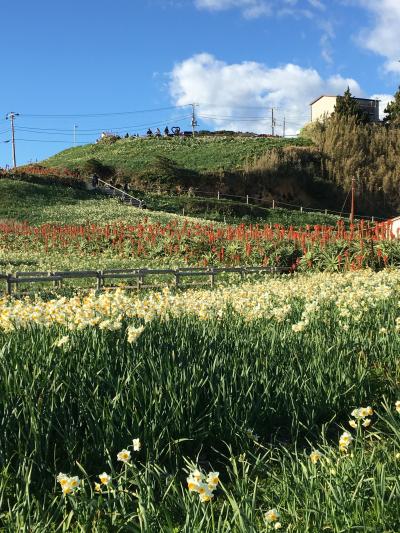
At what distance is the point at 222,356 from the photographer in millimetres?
4121

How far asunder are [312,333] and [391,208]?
5118 centimetres

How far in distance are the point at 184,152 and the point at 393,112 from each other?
24.2 meters

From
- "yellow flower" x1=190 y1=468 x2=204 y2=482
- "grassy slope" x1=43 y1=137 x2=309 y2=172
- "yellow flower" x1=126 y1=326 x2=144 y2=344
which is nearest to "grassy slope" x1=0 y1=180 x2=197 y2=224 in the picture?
"grassy slope" x1=43 y1=137 x2=309 y2=172

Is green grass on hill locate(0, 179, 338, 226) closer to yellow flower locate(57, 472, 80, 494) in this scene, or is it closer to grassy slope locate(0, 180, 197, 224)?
grassy slope locate(0, 180, 197, 224)

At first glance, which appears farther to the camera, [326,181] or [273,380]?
[326,181]

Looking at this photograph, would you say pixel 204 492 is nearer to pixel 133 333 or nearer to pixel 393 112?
pixel 133 333

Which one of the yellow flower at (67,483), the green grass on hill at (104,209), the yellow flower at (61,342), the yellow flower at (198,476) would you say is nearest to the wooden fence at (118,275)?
the yellow flower at (61,342)

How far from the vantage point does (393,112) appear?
65125 mm

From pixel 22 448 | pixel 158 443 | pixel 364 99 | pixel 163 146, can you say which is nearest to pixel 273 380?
pixel 158 443

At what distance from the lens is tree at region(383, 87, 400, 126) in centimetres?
6200

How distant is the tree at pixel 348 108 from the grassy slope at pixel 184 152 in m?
4.42

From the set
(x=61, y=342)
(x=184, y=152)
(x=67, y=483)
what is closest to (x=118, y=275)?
(x=61, y=342)

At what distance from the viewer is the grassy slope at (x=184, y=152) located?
174ft

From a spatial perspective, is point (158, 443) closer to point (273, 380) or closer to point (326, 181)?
point (273, 380)
